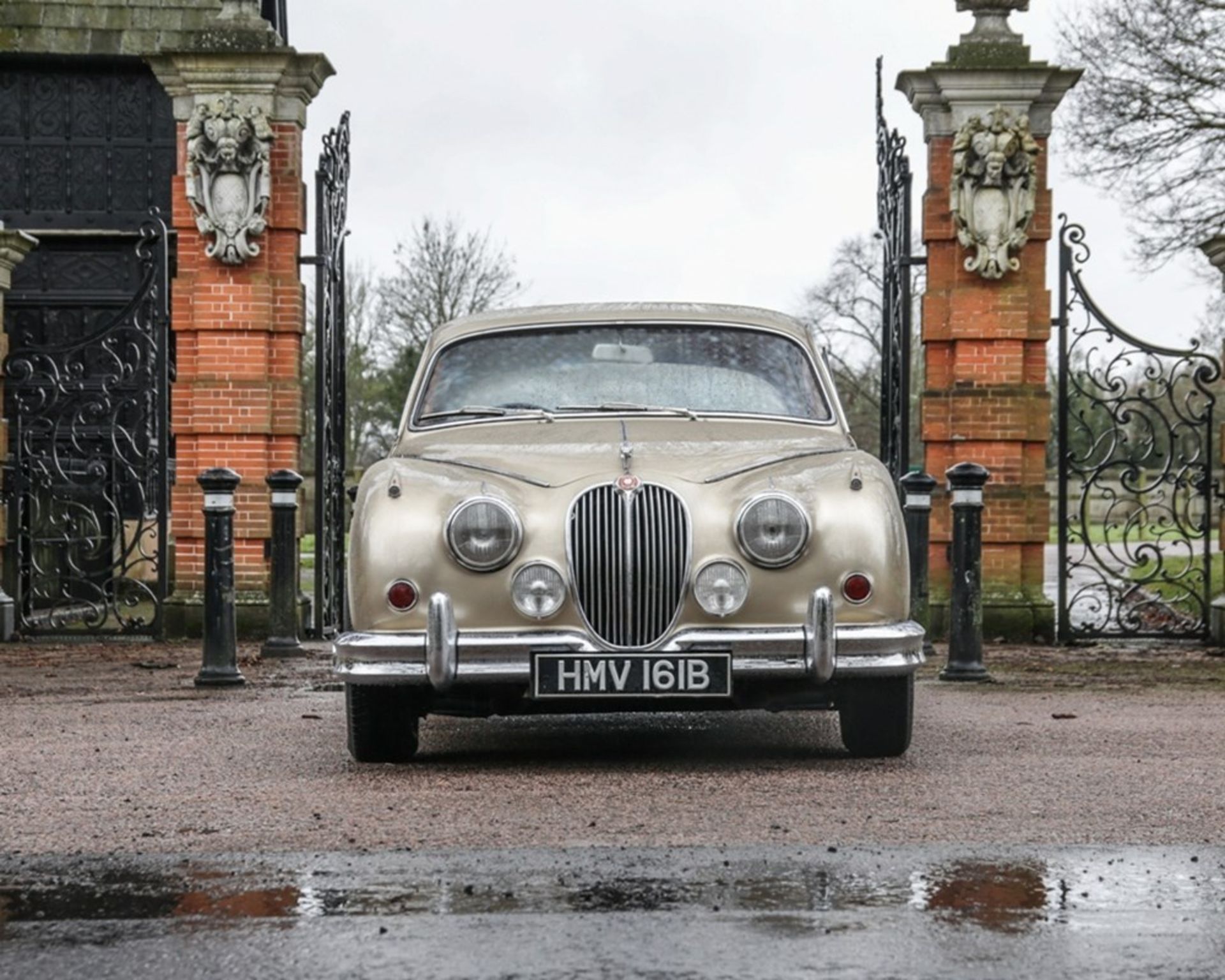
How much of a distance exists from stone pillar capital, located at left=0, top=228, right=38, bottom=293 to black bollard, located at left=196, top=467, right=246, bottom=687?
464 cm

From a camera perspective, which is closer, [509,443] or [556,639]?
[556,639]

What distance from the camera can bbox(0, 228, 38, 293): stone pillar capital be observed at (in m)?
14.9

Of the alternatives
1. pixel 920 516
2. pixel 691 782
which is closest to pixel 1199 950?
pixel 691 782

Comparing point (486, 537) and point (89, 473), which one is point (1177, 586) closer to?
point (89, 473)

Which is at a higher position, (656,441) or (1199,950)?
(656,441)

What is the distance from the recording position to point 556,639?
23.2ft

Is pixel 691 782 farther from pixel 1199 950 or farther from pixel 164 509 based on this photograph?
pixel 164 509

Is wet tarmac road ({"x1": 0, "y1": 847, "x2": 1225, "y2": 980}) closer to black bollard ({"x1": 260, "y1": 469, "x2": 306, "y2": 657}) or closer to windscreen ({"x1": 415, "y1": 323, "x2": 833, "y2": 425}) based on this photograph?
windscreen ({"x1": 415, "y1": 323, "x2": 833, "y2": 425})

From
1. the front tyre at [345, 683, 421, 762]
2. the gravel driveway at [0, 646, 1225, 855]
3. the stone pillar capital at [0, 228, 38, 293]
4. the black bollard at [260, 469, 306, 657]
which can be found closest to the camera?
the gravel driveway at [0, 646, 1225, 855]

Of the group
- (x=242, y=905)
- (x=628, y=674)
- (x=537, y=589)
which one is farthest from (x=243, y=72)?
(x=242, y=905)

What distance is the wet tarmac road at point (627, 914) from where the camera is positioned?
415 centimetres

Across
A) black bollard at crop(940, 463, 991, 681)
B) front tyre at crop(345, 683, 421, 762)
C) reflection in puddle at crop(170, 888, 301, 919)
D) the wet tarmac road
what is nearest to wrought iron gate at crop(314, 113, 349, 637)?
black bollard at crop(940, 463, 991, 681)

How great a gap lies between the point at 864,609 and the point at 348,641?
5.68 ft

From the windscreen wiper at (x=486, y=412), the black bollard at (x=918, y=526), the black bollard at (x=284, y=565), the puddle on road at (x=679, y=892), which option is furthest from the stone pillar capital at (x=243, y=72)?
the puddle on road at (x=679, y=892)
